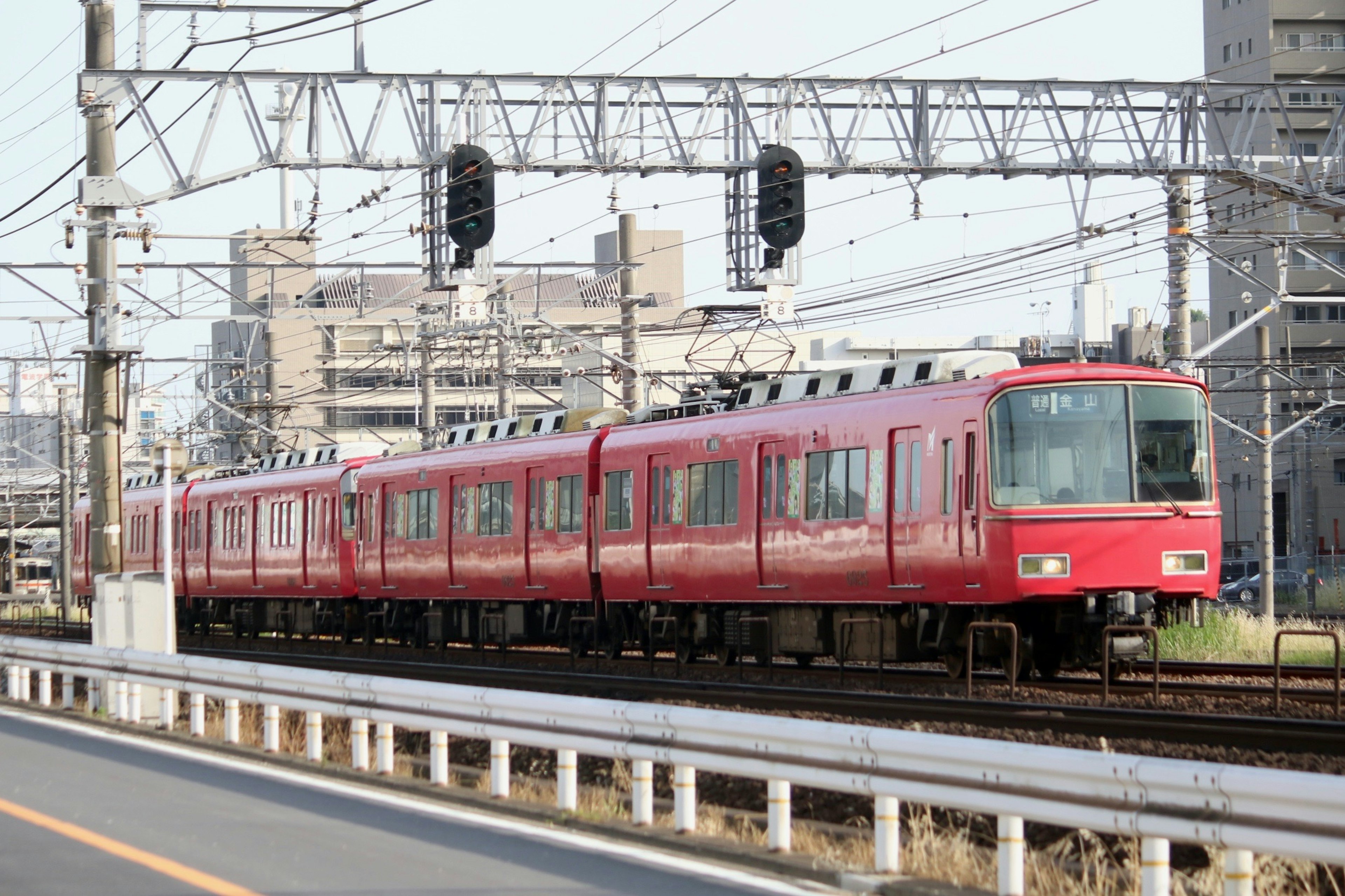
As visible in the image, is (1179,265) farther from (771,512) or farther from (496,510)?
(496,510)

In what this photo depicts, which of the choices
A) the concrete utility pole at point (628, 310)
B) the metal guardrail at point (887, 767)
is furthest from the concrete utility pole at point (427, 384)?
the metal guardrail at point (887, 767)

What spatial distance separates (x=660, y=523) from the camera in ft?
73.6

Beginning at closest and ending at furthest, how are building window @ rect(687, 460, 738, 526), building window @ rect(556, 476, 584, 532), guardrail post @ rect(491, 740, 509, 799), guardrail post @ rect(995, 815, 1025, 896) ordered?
guardrail post @ rect(995, 815, 1025, 896)
guardrail post @ rect(491, 740, 509, 799)
building window @ rect(687, 460, 738, 526)
building window @ rect(556, 476, 584, 532)

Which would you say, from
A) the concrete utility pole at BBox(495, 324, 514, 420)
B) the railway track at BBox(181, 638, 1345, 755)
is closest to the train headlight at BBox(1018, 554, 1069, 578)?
the railway track at BBox(181, 638, 1345, 755)

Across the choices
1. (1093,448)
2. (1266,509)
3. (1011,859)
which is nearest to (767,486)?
(1093,448)

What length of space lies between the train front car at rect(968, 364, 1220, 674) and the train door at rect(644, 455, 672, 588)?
6115 millimetres

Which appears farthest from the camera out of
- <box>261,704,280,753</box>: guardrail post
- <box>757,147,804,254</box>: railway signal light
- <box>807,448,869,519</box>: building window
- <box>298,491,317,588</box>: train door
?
<box>298,491,317,588</box>: train door

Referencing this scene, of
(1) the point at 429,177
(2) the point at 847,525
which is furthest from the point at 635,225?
(2) the point at 847,525

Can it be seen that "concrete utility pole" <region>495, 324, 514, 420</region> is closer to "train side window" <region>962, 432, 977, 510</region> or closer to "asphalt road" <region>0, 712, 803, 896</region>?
"train side window" <region>962, 432, 977, 510</region>

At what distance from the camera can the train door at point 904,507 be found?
57.3ft

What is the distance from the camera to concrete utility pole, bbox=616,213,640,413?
106 feet

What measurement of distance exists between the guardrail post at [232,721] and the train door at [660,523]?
25.9ft

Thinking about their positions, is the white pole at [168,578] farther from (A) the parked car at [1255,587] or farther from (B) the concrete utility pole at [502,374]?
(A) the parked car at [1255,587]

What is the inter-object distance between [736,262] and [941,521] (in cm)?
844
